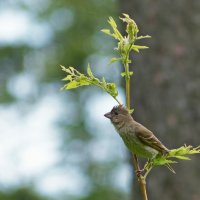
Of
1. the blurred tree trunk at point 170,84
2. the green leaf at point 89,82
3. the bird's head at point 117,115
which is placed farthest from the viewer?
the blurred tree trunk at point 170,84

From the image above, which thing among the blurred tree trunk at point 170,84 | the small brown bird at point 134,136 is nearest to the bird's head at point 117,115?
the small brown bird at point 134,136

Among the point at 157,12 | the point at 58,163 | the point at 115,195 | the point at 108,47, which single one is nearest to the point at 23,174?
the point at 58,163

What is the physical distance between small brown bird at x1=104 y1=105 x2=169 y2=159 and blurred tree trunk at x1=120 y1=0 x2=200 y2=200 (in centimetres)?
411

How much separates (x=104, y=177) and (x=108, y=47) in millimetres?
3086

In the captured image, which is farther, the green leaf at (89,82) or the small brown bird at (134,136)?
the small brown bird at (134,136)

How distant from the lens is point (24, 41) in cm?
1678

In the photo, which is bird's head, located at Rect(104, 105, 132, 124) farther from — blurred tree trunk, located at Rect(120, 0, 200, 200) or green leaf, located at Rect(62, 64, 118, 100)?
blurred tree trunk, located at Rect(120, 0, 200, 200)

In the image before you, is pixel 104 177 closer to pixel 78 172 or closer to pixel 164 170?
pixel 78 172

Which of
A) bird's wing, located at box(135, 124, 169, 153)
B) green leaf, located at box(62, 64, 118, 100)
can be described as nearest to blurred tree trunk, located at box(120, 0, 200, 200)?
bird's wing, located at box(135, 124, 169, 153)

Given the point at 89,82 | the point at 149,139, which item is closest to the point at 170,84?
the point at 149,139

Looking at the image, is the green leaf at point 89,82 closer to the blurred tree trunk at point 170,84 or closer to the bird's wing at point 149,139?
the bird's wing at point 149,139

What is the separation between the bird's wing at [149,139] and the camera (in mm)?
2561

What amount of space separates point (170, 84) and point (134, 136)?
14.4ft

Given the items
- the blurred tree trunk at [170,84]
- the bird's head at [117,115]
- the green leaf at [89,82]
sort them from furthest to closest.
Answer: the blurred tree trunk at [170,84] < the bird's head at [117,115] < the green leaf at [89,82]
